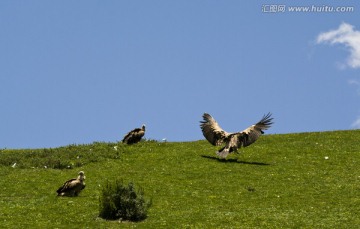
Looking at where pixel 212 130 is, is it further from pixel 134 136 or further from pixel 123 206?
pixel 123 206

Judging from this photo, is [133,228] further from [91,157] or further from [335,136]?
[335,136]

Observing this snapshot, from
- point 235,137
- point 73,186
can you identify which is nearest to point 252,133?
point 235,137

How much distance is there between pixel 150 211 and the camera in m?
28.6

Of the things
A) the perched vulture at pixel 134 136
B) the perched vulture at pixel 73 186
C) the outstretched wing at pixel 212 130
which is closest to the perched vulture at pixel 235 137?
the outstretched wing at pixel 212 130

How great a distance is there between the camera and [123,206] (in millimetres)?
27188

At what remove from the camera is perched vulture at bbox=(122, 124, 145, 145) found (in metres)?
46.9

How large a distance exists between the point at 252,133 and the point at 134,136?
885 cm

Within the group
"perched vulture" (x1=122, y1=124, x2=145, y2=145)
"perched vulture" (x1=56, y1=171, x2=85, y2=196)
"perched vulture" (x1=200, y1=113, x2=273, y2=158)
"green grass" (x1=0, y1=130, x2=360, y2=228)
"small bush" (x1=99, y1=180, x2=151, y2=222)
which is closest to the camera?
"green grass" (x1=0, y1=130, x2=360, y2=228)

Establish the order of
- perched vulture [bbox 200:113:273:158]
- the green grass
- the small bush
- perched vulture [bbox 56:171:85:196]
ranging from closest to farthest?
the green grass < the small bush < perched vulture [bbox 56:171:85:196] < perched vulture [bbox 200:113:273:158]

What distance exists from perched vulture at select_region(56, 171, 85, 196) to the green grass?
524mm

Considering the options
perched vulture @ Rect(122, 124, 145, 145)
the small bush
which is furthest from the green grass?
perched vulture @ Rect(122, 124, 145, 145)

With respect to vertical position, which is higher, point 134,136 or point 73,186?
point 134,136

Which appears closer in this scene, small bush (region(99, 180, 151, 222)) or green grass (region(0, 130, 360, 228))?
green grass (region(0, 130, 360, 228))

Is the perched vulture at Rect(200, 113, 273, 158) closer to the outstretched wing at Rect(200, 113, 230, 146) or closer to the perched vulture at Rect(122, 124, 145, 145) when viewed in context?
the outstretched wing at Rect(200, 113, 230, 146)
